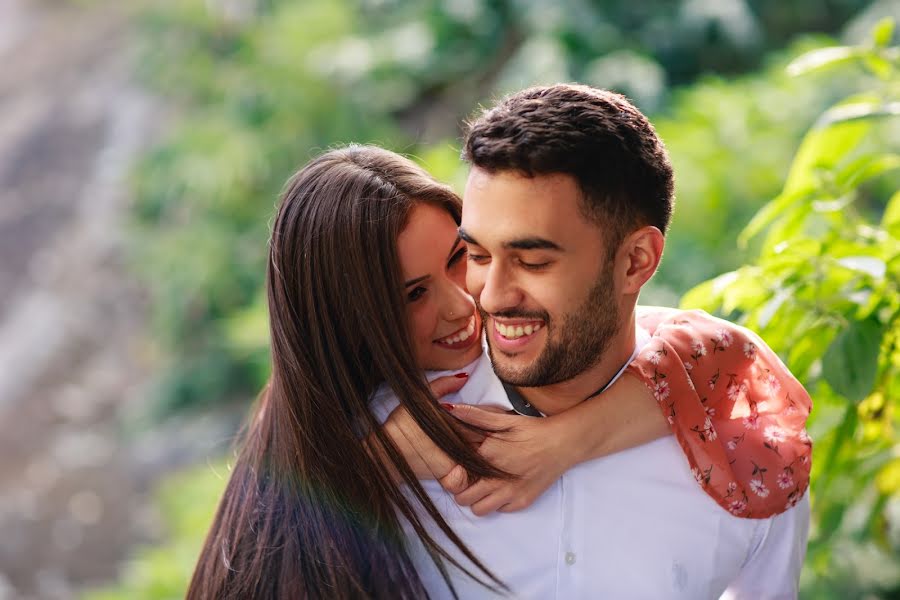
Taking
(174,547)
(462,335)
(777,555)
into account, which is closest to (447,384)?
(462,335)

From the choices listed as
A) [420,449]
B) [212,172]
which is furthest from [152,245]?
[420,449]

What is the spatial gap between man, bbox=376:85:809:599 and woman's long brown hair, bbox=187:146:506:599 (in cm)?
10

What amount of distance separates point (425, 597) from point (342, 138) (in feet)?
14.1

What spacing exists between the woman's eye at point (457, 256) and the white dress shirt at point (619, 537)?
0.80ft

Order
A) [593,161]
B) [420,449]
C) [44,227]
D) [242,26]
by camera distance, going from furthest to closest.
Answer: [44,227]
[242,26]
[420,449]
[593,161]

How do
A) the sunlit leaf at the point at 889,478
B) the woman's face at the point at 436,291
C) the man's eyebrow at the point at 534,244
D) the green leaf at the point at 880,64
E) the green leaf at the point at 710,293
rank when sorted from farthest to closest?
1. the sunlit leaf at the point at 889,478
2. the green leaf at the point at 880,64
3. the green leaf at the point at 710,293
4. the woman's face at the point at 436,291
5. the man's eyebrow at the point at 534,244

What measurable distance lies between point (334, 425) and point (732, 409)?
62 cm

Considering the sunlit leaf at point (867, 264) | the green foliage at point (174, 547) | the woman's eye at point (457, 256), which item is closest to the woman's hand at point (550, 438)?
the woman's eye at point (457, 256)

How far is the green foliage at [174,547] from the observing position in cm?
427

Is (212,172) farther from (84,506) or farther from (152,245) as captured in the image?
(84,506)

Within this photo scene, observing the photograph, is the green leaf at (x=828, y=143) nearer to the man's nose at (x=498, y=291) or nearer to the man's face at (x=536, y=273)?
the man's face at (x=536, y=273)

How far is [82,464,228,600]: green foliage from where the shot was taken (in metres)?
4.27

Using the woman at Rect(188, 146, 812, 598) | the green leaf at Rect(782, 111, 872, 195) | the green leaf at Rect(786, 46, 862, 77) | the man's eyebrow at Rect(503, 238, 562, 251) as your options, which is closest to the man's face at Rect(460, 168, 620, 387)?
the man's eyebrow at Rect(503, 238, 562, 251)

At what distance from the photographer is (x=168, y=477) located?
546cm
